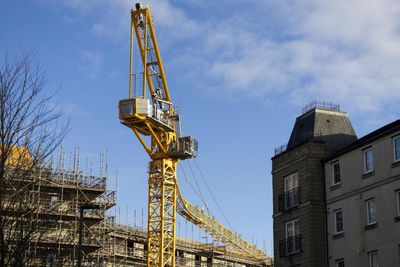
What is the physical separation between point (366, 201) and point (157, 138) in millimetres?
39116

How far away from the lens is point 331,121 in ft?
157

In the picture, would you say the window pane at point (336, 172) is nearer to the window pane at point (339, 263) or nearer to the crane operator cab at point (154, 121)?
the window pane at point (339, 263)

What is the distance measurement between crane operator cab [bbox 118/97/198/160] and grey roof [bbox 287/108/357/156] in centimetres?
2605

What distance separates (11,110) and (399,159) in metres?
22.2

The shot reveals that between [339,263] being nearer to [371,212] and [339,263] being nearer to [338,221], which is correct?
[338,221]

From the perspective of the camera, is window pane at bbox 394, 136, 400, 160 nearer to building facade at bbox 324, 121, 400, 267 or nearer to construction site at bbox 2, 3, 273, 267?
building facade at bbox 324, 121, 400, 267

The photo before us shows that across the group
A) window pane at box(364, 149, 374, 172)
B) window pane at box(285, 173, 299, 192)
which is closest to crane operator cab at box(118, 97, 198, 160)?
window pane at box(285, 173, 299, 192)

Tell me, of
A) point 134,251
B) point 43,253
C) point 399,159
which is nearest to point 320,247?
point 399,159

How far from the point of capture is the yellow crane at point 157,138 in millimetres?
74438

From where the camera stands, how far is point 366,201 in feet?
131

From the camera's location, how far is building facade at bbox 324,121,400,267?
124 ft

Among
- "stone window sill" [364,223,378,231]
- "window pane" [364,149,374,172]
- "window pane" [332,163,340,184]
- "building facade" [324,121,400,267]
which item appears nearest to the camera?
"building facade" [324,121,400,267]

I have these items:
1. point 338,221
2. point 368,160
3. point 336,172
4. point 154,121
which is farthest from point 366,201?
point 154,121

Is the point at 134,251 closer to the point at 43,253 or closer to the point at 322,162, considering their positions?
the point at 322,162
